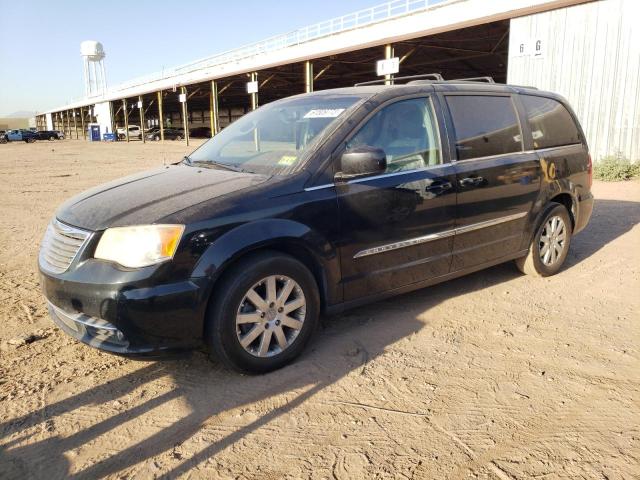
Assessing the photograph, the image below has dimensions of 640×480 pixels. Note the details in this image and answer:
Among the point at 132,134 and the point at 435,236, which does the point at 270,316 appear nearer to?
the point at 435,236

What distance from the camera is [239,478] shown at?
2.29m

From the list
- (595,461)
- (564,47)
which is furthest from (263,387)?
(564,47)

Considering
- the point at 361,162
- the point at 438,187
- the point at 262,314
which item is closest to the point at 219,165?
the point at 361,162

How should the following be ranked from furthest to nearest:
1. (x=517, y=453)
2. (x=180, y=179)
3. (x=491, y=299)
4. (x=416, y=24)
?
(x=416, y=24) < (x=491, y=299) < (x=180, y=179) < (x=517, y=453)

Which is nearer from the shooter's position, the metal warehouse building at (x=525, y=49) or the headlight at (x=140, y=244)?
the headlight at (x=140, y=244)

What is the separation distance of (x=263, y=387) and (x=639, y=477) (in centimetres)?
192

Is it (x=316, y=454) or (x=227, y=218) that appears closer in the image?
(x=316, y=454)

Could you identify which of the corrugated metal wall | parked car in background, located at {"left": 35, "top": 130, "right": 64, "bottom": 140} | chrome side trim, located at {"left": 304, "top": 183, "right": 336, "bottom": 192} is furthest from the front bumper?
parked car in background, located at {"left": 35, "top": 130, "right": 64, "bottom": 140}

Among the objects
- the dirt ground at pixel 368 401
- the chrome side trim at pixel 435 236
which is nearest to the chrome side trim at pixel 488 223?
the chrome side trim at pixel 435 236

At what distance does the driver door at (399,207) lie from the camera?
3.49 metres

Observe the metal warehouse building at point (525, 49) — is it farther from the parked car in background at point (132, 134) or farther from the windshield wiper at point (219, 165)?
the parked car in background at point (132, 134)

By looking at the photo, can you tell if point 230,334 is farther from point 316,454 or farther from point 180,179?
point 180,179

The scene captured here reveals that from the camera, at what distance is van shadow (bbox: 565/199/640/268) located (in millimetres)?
6011

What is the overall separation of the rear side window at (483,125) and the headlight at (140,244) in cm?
238
